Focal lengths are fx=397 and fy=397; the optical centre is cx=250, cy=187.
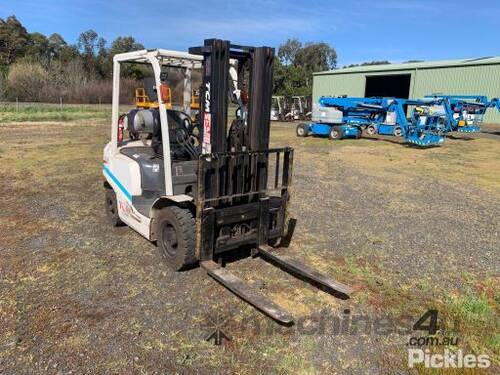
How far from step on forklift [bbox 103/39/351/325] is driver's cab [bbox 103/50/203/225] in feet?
0.04

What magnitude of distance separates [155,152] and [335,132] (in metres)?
14.4

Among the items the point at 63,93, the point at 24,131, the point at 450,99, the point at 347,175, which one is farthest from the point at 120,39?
the point at 347,175

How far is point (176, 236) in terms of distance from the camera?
433 cm

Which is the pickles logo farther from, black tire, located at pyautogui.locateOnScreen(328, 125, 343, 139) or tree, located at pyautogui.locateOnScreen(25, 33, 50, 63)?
tree, located at pyautogui.locateOnScreen(25, 33, 50, 63)

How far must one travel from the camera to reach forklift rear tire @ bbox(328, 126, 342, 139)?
1822 centimetres

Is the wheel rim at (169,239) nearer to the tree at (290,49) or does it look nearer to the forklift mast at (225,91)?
the forklift mast at (225,91)

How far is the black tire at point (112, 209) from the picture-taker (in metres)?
5.73

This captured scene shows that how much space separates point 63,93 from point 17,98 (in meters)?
5.27

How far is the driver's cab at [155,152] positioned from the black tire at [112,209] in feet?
1.20

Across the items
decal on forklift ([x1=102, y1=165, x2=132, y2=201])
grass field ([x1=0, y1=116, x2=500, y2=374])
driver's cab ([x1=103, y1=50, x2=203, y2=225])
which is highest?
driver's cab ([x1=103, y1=50, x2=203, y2=225])

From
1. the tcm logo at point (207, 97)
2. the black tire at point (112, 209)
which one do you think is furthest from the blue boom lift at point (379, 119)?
the tcm logo at point (207, 97)

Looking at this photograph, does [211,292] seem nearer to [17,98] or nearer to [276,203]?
[276,203]

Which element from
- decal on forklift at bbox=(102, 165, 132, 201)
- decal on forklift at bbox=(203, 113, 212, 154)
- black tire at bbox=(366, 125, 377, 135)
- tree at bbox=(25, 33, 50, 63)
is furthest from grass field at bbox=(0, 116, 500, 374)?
tree at bbox=(25, 33, 50, 63)

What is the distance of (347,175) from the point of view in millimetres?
10430
